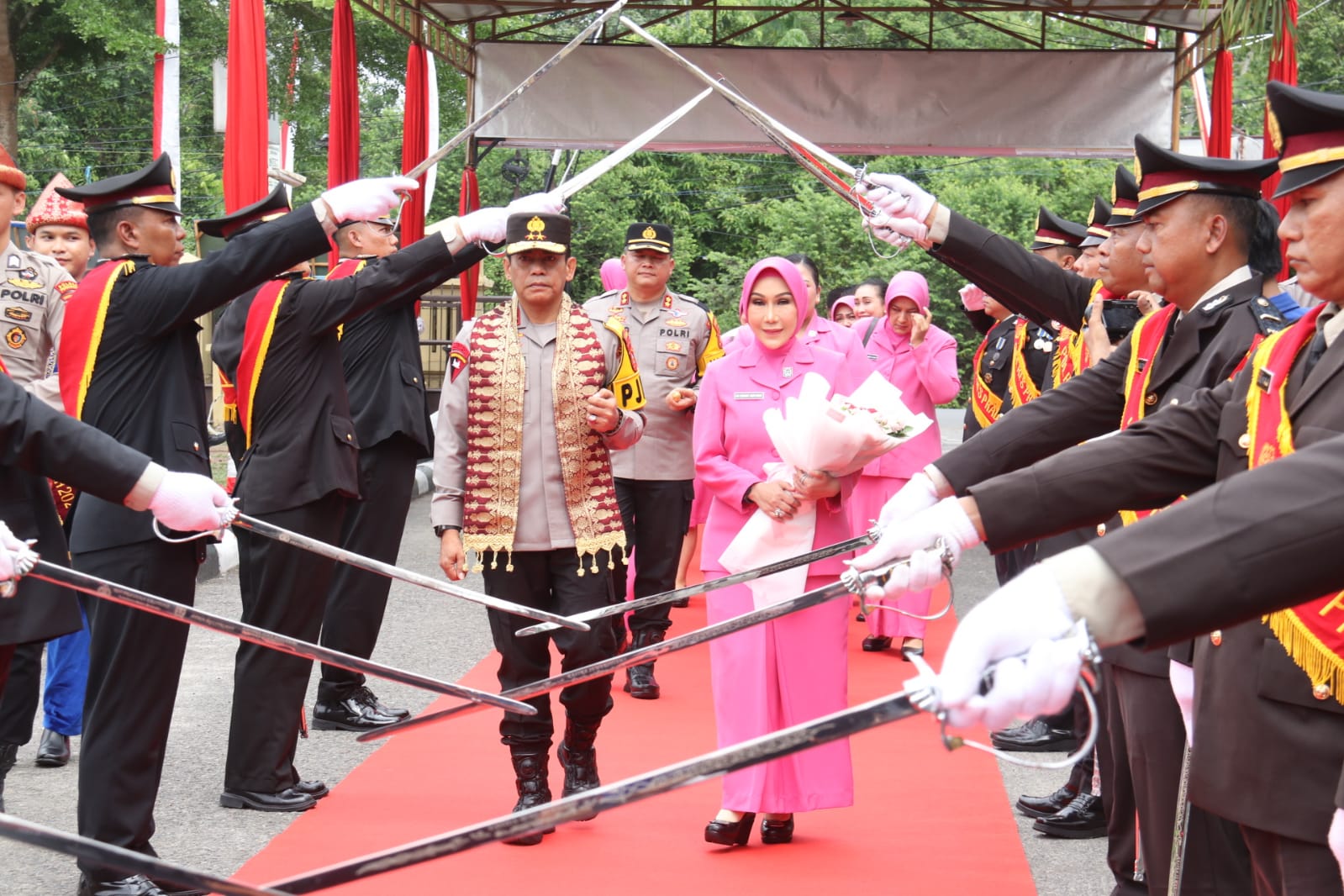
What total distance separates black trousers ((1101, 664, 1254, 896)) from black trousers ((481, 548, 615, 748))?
5.99 feet

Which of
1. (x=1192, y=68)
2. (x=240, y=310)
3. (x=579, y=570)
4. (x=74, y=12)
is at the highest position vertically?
(x=74, y=12)

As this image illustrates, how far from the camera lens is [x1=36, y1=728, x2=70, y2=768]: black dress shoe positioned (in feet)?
17.3

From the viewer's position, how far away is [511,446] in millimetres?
4676

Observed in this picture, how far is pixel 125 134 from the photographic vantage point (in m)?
27.9

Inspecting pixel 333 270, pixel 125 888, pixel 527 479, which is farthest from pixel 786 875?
pixel 333 270

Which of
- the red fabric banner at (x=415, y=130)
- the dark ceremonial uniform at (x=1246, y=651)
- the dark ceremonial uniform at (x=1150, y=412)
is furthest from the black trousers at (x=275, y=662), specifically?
the red fabric banner at (x=415, y=130)

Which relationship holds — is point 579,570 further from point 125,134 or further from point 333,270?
point 125,134

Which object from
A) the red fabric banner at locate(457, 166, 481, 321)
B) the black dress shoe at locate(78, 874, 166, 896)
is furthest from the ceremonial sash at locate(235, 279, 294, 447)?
the red fabric banner at locate(457, 166, 481, 321)

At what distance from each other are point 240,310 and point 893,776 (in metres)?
2.87

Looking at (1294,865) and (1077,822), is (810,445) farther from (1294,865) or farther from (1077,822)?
(1294,865)

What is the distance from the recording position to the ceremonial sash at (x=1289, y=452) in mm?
2188

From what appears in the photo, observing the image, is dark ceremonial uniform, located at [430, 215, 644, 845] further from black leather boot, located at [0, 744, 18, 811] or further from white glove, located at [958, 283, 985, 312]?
white glove, located at [958, 283, 985, 312]

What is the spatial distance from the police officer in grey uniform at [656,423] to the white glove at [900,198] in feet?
9.50

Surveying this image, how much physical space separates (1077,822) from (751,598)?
129 cm
